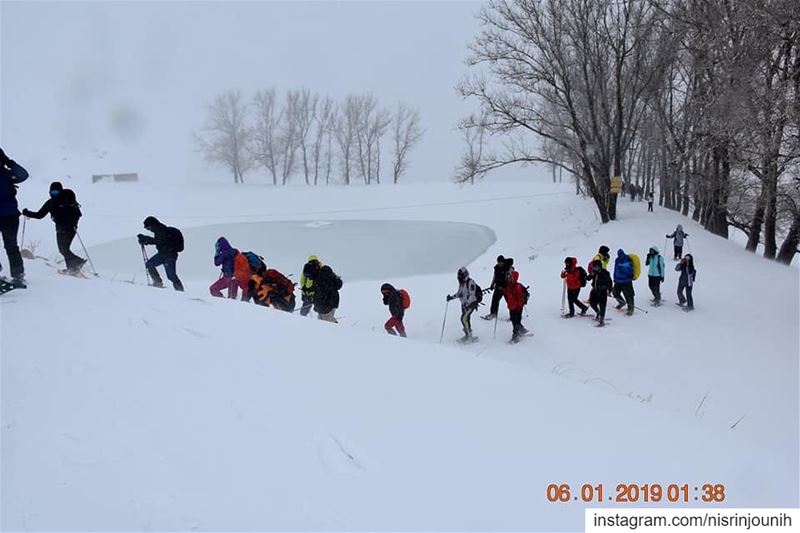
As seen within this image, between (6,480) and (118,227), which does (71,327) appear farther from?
(118,227)

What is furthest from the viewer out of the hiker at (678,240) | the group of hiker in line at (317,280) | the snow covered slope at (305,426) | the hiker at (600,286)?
the hiker at (678,240)

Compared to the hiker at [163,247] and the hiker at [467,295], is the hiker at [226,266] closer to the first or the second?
the hiker at [163,247]

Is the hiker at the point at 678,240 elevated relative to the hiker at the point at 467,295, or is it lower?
elevated

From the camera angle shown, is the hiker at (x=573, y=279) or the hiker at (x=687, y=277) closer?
the hiker at (x=573, y=279)

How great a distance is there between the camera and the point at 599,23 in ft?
60.4

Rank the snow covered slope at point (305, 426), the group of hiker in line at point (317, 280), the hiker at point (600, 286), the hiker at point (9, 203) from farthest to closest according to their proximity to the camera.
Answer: the hiker at point (600, 286), the group of hiker in line at point (317, 280), the hiker at point (9, 203), the snow covered slope at point (305, 426)

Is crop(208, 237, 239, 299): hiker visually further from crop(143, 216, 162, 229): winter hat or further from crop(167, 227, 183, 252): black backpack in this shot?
crop(143, 216, 162, 229): winter hat

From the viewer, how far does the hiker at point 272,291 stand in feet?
26.6

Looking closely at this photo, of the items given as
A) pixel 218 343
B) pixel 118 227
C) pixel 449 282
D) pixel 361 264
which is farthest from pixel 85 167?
pixel 218 343

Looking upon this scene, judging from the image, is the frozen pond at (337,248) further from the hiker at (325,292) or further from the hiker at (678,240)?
the hiker at (325,292)

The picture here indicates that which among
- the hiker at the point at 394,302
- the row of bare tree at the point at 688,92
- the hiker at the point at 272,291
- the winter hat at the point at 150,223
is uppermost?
the row of bare tree at the point at 688,92

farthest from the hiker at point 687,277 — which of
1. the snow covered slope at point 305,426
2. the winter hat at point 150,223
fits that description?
the winter hat at point 150,223

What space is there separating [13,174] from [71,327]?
298 centimetres

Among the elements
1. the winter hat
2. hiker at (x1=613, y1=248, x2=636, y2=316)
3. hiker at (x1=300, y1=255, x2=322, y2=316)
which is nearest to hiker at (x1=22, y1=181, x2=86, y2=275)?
the winter hat
